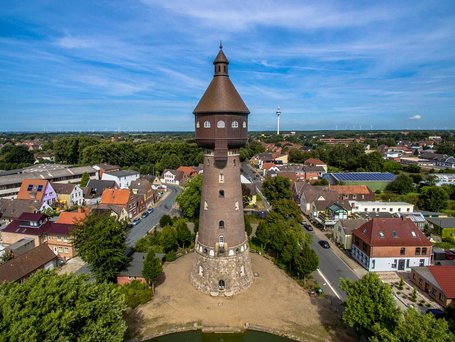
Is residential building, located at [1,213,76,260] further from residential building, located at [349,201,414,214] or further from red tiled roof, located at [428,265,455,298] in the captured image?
→ residential building, located at [349,201,414,214]

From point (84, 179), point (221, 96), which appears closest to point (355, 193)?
point (221, 96)

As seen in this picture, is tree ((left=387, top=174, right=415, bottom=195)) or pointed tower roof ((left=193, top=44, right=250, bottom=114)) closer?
pointed tower roof ((left=193, top=44, right=250, bottom=114))

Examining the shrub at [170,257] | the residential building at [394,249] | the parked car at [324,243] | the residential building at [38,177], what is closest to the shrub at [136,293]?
the shrub at [170,257]

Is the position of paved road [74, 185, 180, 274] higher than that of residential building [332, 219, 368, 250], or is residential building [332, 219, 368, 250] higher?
residential building [332, 219, 368, 250]

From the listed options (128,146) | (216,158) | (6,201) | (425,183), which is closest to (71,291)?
(216,158)

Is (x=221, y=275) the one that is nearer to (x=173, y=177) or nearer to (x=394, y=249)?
(x=394, y=249)

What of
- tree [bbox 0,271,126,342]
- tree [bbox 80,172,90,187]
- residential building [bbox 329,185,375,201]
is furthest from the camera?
tree [bbox 80,172,90,187]

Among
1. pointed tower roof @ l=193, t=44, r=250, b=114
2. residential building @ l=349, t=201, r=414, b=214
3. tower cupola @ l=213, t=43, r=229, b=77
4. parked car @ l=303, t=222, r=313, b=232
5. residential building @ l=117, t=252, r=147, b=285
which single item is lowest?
parked car @ l=303, t=222, r=313, b=232

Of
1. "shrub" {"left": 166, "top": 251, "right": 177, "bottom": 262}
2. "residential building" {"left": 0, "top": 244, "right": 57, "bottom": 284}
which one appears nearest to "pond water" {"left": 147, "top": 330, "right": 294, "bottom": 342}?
"shrub" {"left": 166, "top": 251, "right": 177, "bottom": 262}
